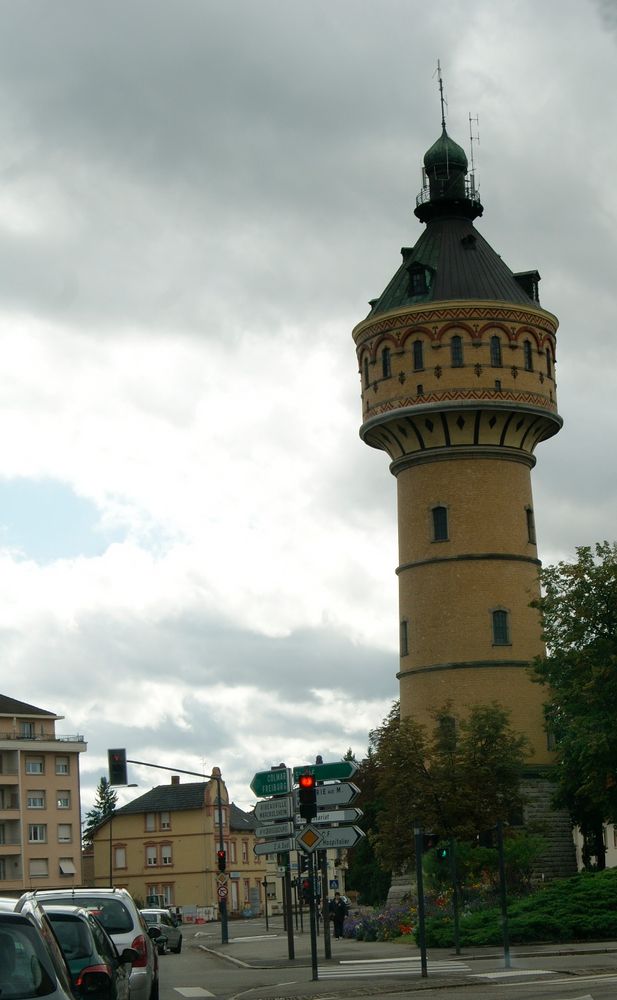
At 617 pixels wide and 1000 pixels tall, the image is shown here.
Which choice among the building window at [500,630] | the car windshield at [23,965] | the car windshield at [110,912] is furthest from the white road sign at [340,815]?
the building window at [500,630]

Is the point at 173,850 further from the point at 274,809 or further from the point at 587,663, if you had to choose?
the point at 274,809

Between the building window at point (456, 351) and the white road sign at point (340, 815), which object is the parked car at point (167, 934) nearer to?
the white road sign at point (340, 815)

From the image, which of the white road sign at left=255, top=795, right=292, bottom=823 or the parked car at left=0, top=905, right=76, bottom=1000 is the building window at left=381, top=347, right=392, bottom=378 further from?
the parked car at left=0, top=905, right=76, bottom=1000

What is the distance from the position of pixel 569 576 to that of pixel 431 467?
33.1 feet

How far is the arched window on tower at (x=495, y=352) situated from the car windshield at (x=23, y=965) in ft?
156

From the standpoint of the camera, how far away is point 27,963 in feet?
27.2

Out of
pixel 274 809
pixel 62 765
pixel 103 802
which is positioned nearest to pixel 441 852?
pixel 274 809

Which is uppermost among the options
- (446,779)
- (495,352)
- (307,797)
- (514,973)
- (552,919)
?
(495,352)

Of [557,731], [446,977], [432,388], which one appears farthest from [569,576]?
[446,977]

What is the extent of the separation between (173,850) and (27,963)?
11404cm

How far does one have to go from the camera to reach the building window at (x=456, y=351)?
54562mm

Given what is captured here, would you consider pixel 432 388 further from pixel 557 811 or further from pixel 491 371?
pixel 557 811

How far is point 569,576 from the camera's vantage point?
4603 centimetres

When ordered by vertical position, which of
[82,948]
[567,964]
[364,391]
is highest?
[364,391]
